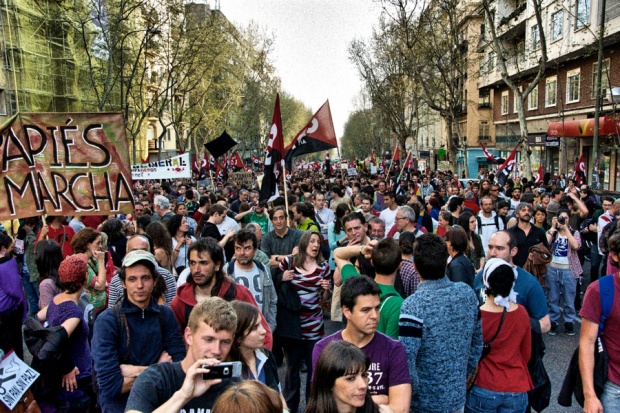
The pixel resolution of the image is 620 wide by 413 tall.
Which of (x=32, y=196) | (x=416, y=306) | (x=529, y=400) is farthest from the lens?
(x=32, y=196)

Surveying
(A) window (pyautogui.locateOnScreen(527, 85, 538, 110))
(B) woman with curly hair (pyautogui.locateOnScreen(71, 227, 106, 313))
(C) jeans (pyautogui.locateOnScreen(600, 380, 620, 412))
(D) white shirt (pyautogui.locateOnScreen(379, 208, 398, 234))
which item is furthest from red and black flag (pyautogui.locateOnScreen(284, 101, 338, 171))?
(A) window (pyautogui.locateOnScreen(527, 85, 538, 110))

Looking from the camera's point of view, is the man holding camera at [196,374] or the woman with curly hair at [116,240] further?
the woman with curly hair at [116,240]

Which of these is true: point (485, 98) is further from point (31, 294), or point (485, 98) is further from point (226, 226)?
point (31, 294)

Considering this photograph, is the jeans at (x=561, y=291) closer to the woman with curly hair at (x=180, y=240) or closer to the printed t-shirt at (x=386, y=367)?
the woman with curly hair at (x=180, y=240)

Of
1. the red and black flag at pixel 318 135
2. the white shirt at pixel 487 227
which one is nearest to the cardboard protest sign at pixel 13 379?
the white shirt at pixel 487 227

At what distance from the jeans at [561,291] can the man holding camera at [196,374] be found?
603cm

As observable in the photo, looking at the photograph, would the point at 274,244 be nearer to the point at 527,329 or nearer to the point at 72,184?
the point at 72,184

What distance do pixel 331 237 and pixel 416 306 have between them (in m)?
4.70

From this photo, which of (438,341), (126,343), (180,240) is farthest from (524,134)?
(126,343)

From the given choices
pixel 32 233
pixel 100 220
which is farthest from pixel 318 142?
pixel 32 233

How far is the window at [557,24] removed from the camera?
25344mm

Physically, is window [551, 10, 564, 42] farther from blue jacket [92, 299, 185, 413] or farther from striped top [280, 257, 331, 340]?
blue jacket [92, 299, 185, 413]

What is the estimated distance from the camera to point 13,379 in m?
3.38

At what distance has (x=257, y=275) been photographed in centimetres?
492
